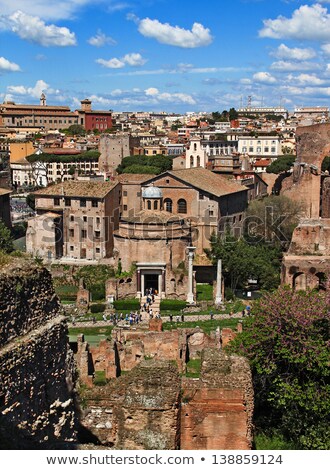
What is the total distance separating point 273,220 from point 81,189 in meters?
13.7

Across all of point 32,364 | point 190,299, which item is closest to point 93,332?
point 190,299

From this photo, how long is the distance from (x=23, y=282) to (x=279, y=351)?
28.5 feet

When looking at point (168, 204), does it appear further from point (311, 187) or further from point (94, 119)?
point (94, 119)

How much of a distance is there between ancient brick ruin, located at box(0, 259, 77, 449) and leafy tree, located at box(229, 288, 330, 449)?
260 inches

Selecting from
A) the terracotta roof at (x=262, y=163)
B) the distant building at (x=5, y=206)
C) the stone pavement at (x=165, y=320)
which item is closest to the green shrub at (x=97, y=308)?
the stone pavement at (x=165, y=320)

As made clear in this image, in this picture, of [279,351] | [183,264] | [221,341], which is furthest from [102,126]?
[279,351]

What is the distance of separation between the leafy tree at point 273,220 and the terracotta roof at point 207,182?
2216 mm

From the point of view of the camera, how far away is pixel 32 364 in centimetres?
922

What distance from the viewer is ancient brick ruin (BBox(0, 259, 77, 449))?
859 cm

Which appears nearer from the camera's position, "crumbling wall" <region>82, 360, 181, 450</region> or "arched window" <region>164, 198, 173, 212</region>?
"crumbling wall" <region>82, 360, 181, 450</region>

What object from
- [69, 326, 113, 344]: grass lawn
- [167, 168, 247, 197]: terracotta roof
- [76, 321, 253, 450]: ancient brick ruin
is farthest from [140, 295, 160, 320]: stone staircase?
[76, 321, 253, 450]: ancient brick ruin

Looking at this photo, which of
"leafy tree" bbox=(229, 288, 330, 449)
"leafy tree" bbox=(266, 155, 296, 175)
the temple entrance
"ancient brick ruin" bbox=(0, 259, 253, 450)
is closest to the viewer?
"ancient brick ruin" bbox=(0, 259, 253, 450)

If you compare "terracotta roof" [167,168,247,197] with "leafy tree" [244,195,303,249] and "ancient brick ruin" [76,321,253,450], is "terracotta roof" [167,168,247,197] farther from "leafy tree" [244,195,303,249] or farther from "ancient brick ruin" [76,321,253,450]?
"ancient brick ruin" [76,321,253,450]

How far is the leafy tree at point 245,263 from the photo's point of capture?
1338 inches
